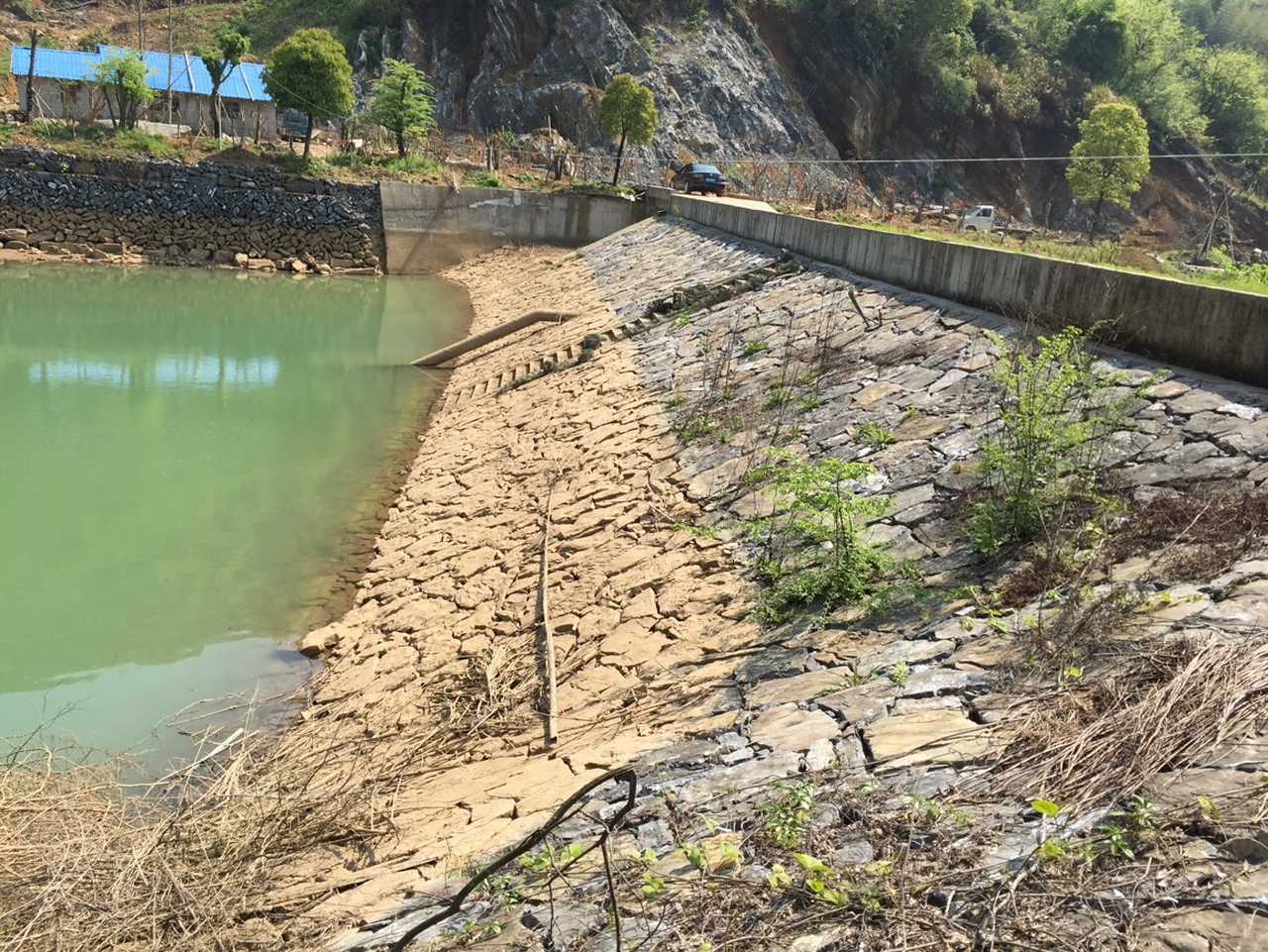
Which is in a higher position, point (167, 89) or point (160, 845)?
point (167, 89)

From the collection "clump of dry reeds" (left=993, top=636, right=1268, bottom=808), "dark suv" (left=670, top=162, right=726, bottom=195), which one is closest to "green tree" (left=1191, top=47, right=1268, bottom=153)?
"dark suv" (left=670, top=162, right=726, bottom=195)

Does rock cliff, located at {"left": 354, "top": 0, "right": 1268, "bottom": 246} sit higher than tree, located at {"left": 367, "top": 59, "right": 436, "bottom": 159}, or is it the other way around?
rock cliff, located at {"left": 354, "top": 0, "right": 1268, "bottom": 246}

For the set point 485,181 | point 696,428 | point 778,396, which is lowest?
point 696,428

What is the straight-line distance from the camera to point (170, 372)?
1588 centimetres

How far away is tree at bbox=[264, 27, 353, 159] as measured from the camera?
86.0ft

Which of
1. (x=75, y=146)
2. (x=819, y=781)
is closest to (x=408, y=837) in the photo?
(x=819, y=781)

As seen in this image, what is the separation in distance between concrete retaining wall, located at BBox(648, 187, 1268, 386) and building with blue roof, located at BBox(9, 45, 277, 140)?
2374cm

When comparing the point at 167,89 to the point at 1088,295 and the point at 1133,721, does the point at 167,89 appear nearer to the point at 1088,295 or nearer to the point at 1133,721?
the point at 1088,295

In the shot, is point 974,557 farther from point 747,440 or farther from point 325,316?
point 325,316

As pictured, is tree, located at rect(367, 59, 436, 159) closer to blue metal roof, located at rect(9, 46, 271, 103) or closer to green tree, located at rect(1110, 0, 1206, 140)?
blue metal roof, located at rect(9, 46, 271, 103)

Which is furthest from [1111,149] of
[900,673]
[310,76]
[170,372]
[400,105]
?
[900,673]

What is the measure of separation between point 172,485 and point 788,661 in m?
8.25

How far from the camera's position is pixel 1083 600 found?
4.71m

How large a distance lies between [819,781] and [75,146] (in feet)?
91.5
